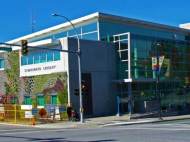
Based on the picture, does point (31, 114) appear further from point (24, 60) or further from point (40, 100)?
point (24, 60)

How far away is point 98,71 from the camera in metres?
49.9

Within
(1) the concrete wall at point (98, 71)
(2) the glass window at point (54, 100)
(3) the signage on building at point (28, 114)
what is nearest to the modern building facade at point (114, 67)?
(1) the concrete wall at point (98, 71)

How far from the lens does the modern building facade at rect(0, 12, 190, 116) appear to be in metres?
48.4

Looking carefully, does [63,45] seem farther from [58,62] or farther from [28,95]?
[28,95]

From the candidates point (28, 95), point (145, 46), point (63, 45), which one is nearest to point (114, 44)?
point (145, 46)

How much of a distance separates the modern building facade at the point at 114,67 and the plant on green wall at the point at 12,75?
0.79m

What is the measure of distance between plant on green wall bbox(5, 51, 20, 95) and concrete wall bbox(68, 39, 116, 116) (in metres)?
8.99

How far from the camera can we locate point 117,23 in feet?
185

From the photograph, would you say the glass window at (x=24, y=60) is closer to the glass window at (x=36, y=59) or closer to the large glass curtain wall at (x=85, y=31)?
the glass window at (x=36, y=59)

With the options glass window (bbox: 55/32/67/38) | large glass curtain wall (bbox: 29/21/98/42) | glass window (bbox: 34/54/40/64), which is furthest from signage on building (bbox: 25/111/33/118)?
glass window (bbox: 55/32/67/38)

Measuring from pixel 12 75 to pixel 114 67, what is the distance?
37.5 ft

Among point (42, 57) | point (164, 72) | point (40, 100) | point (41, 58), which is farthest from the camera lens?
point (164, 72)

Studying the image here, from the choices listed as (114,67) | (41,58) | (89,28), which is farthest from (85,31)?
Result: (41,58)

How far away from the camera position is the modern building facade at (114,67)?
1907 inches
